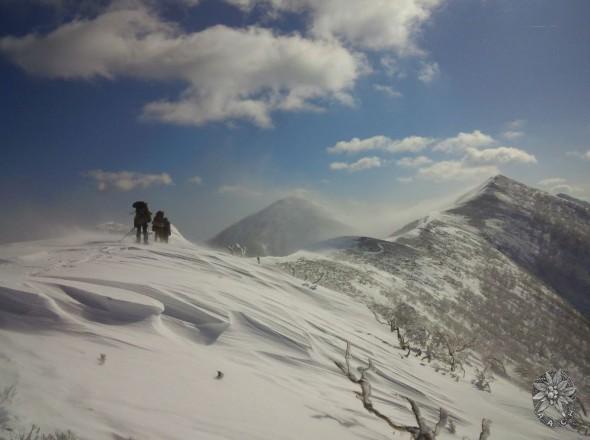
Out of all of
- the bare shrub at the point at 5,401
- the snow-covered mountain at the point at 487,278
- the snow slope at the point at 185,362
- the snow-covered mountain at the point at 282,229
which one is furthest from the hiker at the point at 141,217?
the snow-covered mountain at the point at 282,229

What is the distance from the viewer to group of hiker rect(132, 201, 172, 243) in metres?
12.9

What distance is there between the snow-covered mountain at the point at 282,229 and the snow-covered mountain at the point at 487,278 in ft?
138

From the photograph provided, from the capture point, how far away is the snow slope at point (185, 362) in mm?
3154

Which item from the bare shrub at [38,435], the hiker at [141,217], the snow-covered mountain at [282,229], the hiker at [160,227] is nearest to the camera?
the bare shrub at [38,435]

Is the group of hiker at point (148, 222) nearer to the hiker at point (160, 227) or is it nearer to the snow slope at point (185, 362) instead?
the hiker at point (160, 227)

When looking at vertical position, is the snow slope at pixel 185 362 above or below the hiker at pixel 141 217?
below

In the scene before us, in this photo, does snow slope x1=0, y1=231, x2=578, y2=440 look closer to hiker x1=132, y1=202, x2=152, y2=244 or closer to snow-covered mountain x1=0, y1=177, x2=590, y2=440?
snow-covered mountain x1=0, y1=177, x2=590, y2=440

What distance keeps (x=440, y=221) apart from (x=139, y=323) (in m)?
42.5

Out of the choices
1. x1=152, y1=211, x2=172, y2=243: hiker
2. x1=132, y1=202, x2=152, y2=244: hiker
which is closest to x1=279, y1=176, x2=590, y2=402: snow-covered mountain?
x1=152, y1=211, x2=172, y2=243: hiker

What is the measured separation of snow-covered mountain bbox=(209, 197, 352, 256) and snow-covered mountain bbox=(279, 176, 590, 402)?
41.9 m

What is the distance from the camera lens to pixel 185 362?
4504 millimetres

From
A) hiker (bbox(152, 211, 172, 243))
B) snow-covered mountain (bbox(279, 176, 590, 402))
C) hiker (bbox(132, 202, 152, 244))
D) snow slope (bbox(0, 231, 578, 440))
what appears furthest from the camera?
snow-covered mountain (bbox(279, 176, 590, 402))

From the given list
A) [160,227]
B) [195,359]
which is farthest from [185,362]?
[160,227]

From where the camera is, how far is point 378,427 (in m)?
4.50
